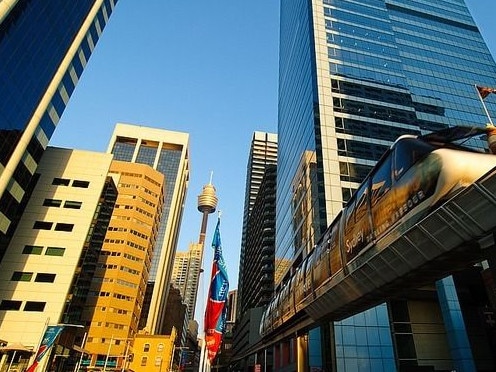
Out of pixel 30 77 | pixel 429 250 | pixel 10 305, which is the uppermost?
pixel 30 77

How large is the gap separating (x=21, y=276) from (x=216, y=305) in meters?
52.7

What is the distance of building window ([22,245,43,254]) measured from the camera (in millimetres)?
54372

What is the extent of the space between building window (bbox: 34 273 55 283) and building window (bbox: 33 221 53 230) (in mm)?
8008

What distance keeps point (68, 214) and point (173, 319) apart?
134m

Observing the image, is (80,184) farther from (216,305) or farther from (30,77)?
(216,305)

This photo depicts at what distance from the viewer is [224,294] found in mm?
13805

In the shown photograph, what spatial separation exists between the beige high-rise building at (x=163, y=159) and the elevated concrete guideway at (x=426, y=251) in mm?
139961

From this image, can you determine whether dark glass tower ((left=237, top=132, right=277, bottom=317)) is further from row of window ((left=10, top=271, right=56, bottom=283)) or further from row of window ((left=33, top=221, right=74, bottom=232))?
row of window ((left=10, top=271, right=56, bottom=283))

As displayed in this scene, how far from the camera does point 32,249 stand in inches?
2153

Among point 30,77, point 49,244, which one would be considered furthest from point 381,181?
point 49,244

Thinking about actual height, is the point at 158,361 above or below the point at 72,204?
below

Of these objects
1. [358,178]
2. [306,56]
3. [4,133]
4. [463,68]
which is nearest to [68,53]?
[4,133]

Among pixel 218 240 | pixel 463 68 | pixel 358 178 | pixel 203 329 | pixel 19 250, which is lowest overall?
pixel 203 329

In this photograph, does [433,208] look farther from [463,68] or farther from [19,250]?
[463,68]
